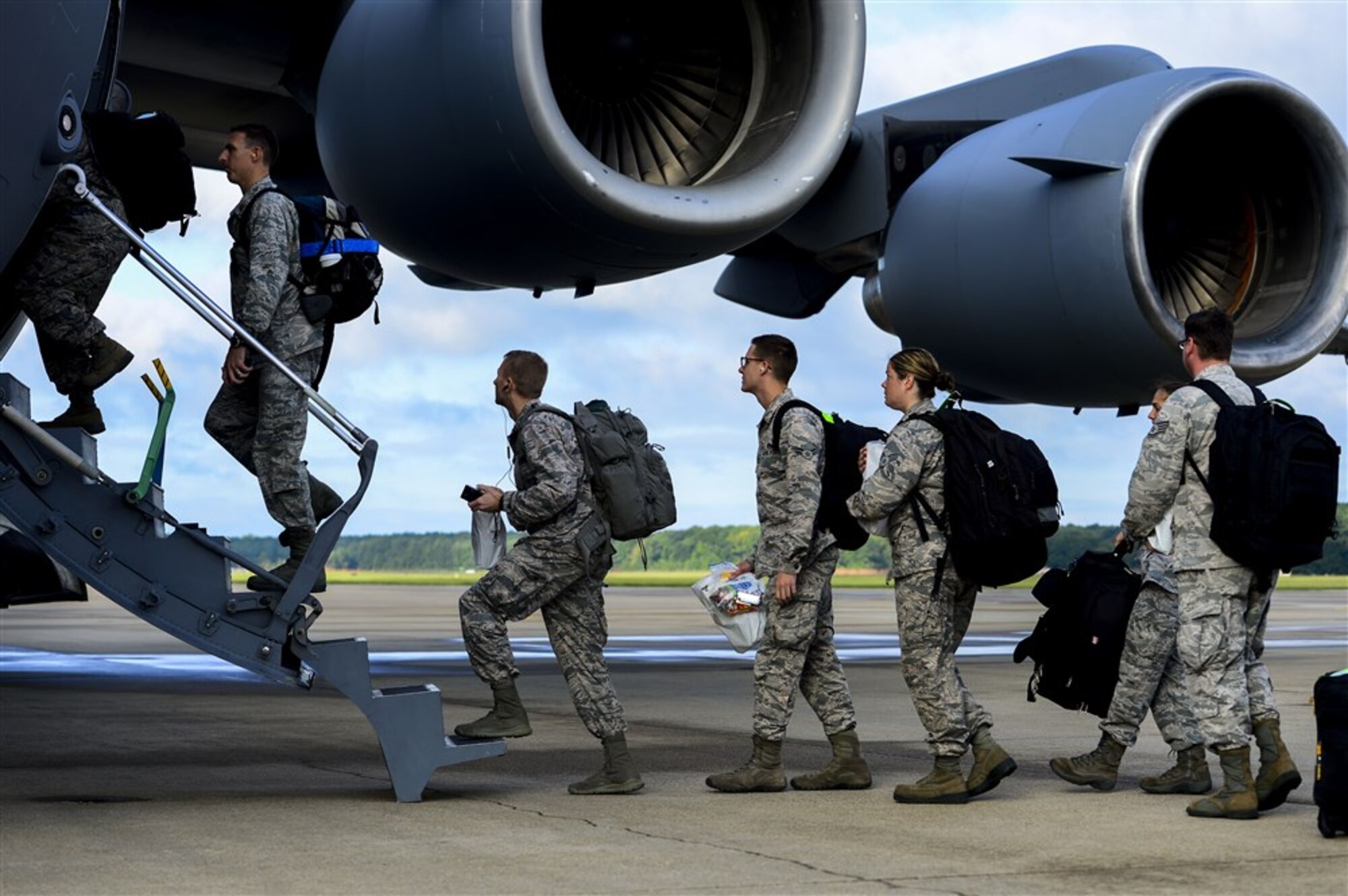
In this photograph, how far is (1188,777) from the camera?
657 centimetres

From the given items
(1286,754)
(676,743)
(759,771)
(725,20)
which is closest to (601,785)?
(759,771)

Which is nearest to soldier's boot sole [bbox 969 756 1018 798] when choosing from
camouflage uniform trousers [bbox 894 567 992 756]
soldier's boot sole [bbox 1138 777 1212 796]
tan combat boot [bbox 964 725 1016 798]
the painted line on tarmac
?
tan combat boot [bbox 964 725 1016 798]

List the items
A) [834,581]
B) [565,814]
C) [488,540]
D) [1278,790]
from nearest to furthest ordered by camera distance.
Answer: [565,814], [1278,790], [488,540], [834,581]

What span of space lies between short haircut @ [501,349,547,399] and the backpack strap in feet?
2.91

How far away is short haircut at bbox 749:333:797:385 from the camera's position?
6797 mm

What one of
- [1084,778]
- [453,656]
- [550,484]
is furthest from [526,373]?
[453,656]

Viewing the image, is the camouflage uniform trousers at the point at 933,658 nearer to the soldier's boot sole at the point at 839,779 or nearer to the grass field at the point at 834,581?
the soldier's boot sole at the point at 839,779

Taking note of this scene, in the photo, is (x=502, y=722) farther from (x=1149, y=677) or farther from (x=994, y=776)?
(x=1149, y=677)

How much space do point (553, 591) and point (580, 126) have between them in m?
2.41

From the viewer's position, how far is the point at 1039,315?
30.0ft

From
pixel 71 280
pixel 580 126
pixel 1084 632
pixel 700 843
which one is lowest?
pixel 700 843

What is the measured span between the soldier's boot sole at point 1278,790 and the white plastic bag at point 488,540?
110 inches

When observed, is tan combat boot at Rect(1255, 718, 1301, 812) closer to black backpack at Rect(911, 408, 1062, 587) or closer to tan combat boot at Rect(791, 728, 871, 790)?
black backpack at Rect(911, 408, 1062, 587)

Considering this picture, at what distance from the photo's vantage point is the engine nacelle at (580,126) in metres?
7.11
